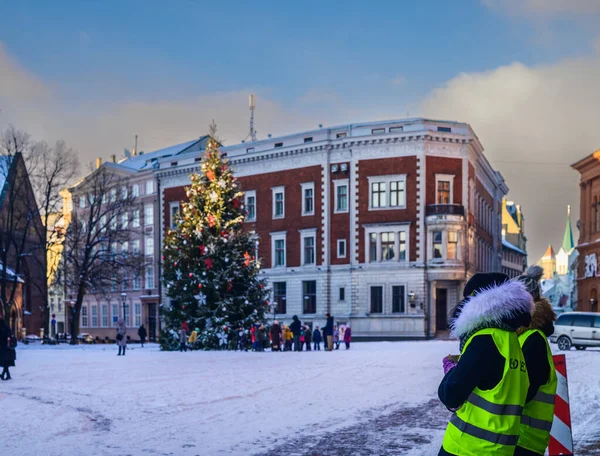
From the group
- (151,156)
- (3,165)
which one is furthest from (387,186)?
(151,156)

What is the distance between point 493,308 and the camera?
14.6ft

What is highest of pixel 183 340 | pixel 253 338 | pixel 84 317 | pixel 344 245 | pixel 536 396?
pixel 344 245

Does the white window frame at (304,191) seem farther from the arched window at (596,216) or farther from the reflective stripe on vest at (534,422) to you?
the reflective stripe on vest at (534,422)

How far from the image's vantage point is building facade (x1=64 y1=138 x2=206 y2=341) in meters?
70.0

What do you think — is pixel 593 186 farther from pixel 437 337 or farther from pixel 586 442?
pixel 586 442

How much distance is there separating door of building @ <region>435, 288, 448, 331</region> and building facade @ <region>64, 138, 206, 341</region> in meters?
24.9

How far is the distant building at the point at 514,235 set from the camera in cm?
9681

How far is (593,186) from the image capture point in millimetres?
65125

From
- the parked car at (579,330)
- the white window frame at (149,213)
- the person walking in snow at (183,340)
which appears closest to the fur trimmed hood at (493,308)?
the parked car at (579,330)

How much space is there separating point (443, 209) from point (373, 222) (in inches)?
195

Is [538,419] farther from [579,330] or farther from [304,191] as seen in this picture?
[304,191]

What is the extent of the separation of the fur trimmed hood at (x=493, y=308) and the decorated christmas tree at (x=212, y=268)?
32693 millimetres

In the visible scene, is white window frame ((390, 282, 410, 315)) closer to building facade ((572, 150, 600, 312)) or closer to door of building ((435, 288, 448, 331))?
door of building ((435, 288, 448, 331))

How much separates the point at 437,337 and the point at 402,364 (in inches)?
1122
